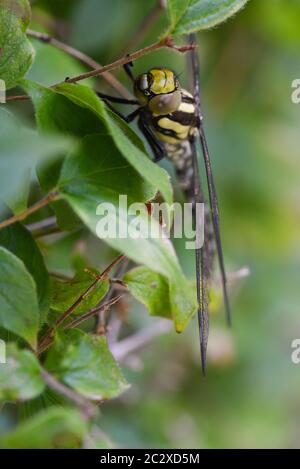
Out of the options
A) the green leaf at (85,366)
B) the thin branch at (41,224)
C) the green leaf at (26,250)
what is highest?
the thin branch at (41,224)

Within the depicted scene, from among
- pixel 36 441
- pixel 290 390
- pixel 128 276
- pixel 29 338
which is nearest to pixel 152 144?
pixel 128 276

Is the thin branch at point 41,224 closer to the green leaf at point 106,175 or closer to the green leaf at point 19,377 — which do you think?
the green leaf at point 106,175

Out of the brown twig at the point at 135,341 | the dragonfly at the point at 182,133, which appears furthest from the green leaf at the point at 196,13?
the brown twig at the point at 135,341

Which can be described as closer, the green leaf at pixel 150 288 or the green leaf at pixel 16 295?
the green leaf at pixel 16 295

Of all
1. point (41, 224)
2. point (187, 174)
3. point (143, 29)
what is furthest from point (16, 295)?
point (143, 29)

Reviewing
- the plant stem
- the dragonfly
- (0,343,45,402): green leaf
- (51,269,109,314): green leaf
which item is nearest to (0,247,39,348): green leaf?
(0,343,45,402): green leaf

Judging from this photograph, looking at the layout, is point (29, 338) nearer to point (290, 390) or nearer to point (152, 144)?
point (152, 144)

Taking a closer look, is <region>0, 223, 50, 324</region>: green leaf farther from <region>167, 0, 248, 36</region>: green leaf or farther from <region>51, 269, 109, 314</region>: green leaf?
<region>167, 0, 248, 36</region>: green leaf
